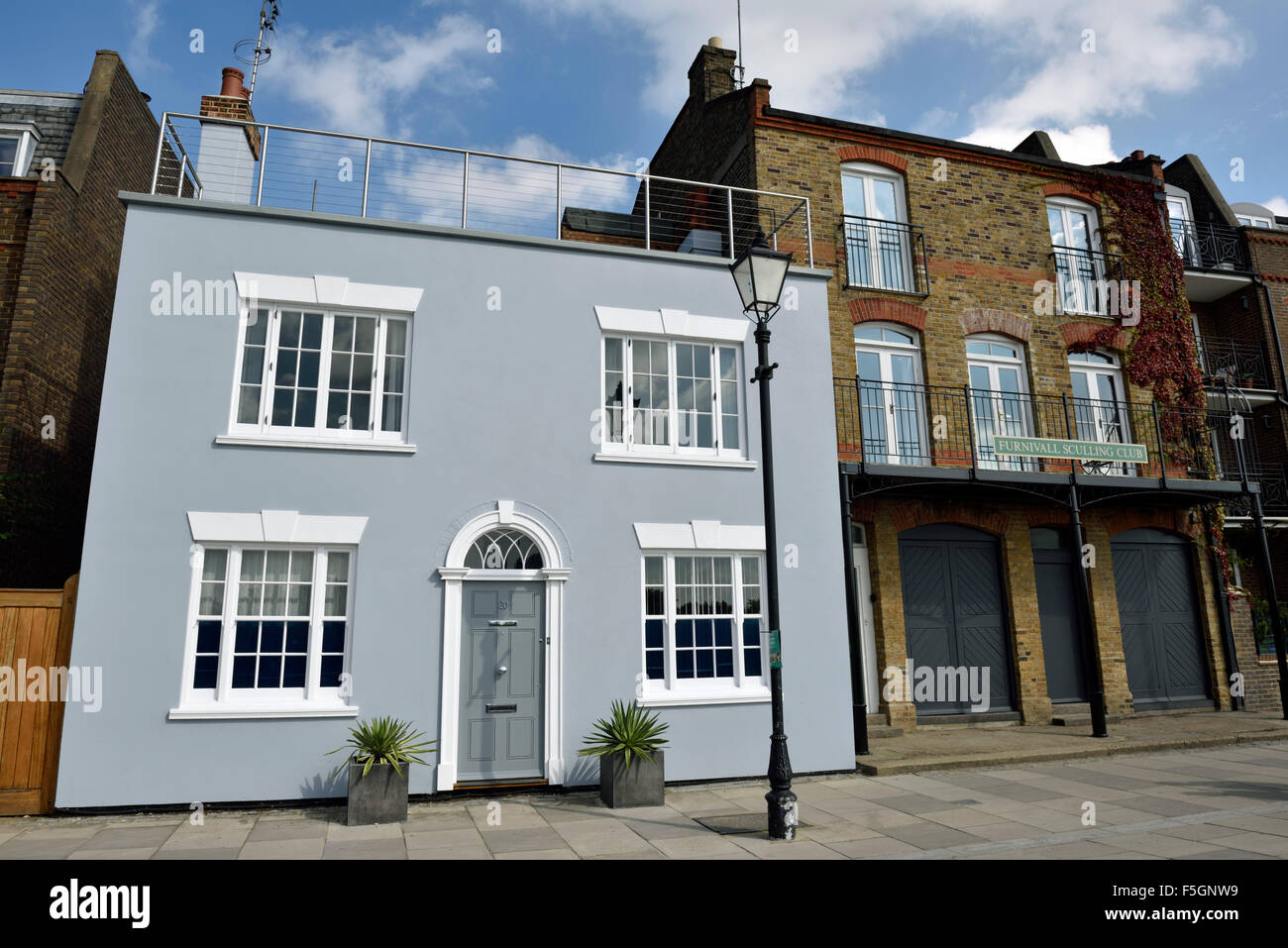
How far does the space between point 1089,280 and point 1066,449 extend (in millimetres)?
4608

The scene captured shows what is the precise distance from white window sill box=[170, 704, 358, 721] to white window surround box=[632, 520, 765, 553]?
12.3 feet

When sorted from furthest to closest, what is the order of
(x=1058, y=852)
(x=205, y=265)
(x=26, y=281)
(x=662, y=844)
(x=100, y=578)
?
(x=26, y=281)
(x=205, y=265)
(x=100, y=578)
(x=662, y=844)
(x=1058, y=852)

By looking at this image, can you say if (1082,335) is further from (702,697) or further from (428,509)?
(428,509)

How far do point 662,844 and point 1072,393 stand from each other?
38.2ft

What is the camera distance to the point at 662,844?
687 centimetres

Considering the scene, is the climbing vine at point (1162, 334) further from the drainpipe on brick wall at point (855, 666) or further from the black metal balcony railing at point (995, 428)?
the drainpipe on brick wall at point (855, 666)

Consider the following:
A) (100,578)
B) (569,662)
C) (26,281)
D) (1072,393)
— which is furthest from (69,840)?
(1072,393)

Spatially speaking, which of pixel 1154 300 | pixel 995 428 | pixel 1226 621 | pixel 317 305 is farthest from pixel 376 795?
pixel 1154 300

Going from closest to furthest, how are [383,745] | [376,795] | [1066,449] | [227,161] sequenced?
[376,795]
[383,745]
[227,161]
[1066,449]

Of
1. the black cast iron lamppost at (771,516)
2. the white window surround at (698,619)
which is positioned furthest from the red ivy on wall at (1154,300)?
the black cast iron lamppost at (771,516)

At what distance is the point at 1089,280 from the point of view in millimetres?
15188

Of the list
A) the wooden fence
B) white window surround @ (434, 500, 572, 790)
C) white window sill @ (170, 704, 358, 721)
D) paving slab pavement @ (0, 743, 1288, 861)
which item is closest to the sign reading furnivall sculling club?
paving slab pavement @ (0, 743, 1288, 861)

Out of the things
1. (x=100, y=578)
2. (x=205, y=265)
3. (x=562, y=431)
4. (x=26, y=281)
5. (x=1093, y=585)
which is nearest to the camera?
(x=100, y=578)

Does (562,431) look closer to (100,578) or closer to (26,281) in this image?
(100,578)
